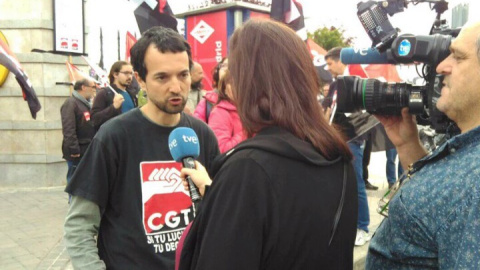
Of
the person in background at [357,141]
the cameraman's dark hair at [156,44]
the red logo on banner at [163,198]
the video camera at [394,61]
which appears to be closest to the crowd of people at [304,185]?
the video camera at [394,61]

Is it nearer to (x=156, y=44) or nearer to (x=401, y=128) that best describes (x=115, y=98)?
(x=156, y=44)

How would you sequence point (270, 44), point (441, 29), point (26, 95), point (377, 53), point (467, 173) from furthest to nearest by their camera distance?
1. point (26, 95)
2. point (377, 53)
3. point (441, 29)
4. point (270, 44)
5. point (467, 173)

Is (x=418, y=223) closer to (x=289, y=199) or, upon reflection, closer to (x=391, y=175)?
(x=289, y=199)

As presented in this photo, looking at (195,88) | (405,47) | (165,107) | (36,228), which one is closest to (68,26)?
(36,228)

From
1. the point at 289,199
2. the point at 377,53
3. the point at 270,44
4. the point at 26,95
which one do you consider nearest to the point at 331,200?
the point at 289,199

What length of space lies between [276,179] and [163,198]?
1.00 m

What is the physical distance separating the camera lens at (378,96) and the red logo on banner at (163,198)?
79 centimetres

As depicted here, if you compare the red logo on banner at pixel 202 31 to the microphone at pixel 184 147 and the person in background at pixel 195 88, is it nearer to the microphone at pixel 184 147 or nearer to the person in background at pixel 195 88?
the person in background at pixel 195 88

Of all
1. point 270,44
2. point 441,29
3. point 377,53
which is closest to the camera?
point 270,44

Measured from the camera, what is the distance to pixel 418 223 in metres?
1.36

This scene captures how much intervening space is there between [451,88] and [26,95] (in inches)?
228

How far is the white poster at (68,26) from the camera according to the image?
8594 mm

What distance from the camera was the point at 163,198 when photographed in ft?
7.17

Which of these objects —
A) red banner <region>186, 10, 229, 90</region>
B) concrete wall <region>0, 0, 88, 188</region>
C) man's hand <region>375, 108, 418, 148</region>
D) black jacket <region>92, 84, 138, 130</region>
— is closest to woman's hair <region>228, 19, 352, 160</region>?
man's hand <region>375, 108, 418, 148</region>
